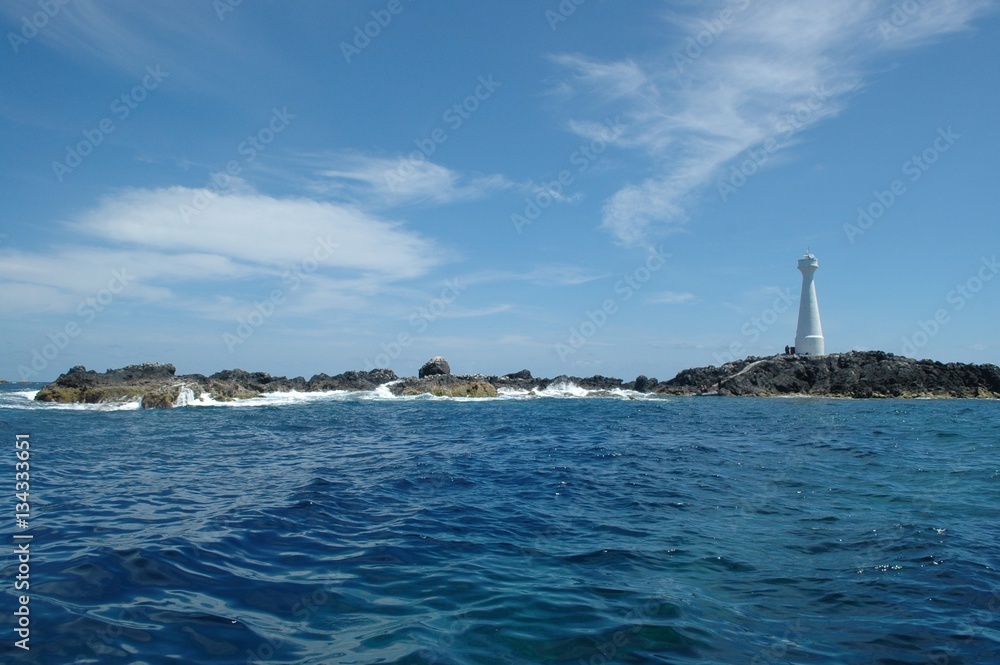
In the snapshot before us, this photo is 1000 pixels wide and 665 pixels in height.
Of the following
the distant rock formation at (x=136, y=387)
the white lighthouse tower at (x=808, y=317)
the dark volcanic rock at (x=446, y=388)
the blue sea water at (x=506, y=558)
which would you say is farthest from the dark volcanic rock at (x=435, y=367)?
the blue sea water at (x=506, y=558)

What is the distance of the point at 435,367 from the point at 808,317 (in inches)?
1783

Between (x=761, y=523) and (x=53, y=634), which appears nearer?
(x=53, y=634)

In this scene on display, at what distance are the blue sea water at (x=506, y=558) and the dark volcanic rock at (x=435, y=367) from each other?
53.1m

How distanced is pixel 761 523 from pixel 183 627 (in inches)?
357

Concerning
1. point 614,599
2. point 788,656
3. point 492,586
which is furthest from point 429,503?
point 788,656

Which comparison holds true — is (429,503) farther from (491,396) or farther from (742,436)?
(491,396)

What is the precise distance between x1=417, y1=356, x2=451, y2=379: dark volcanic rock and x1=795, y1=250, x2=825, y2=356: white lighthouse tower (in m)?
43.0

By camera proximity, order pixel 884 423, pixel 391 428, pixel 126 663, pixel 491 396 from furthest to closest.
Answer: pixel 491 396 < pixel 884 423 < pixel 391 428 < pixel 126 663

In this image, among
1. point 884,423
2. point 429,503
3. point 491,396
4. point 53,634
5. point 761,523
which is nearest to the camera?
point 53,634

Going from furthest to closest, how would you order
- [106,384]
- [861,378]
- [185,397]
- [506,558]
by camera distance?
[861,378]
[106,384]
[185,397]
[506,558]

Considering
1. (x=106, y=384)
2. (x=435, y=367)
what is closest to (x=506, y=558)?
(x=106, y=384)

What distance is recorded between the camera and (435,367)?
2820 inches

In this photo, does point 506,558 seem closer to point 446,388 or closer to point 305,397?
point 305,397

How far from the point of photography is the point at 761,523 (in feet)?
34.3
